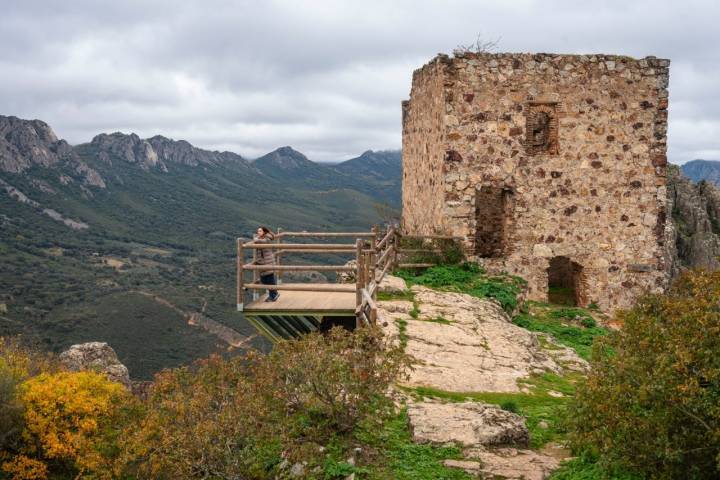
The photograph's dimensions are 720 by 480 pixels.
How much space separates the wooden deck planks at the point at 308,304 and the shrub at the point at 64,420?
4.98 meters

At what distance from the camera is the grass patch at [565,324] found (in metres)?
12.0

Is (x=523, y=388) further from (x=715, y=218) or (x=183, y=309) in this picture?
(x=183, y=309)

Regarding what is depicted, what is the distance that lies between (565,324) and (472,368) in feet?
16.3

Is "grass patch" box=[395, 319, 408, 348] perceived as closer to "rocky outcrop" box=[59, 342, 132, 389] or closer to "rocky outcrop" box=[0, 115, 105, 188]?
"rocky outcrop" box=[59, 342, 132, 389]

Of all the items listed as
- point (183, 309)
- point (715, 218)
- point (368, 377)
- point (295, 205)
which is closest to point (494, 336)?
point (368, 377)

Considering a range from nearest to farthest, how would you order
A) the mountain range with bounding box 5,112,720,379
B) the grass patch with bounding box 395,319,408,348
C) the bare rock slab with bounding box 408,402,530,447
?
the bare rock slab with bounding box 408,402,530,447 → the grass patch with bounding box 395,319,408,348 → the mountain range with bounding box 5,112,720,379

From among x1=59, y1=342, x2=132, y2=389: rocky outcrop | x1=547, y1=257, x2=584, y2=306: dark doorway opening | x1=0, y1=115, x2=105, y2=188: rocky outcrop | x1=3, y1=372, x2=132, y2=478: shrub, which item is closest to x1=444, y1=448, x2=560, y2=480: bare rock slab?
x1=3, y1=372, x2=132, y2=478: shrub

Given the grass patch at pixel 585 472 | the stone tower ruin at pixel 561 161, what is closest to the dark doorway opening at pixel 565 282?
the stone tower ruin at pixel 561 161

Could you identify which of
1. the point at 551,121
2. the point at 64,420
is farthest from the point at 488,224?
the point at 64,420

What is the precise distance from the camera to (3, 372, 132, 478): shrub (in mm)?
13125

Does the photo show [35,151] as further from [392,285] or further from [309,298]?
[309,298]

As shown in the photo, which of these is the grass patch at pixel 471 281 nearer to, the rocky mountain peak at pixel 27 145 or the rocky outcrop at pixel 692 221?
the rocky outcrop at pixel 692 221

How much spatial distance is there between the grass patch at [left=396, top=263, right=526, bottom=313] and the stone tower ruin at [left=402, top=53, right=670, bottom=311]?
49cm

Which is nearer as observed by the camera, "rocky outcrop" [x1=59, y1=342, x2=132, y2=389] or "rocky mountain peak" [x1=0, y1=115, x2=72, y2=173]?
"rocky outcrop" [x1=59, y1=342, x2=132, y2=389]
